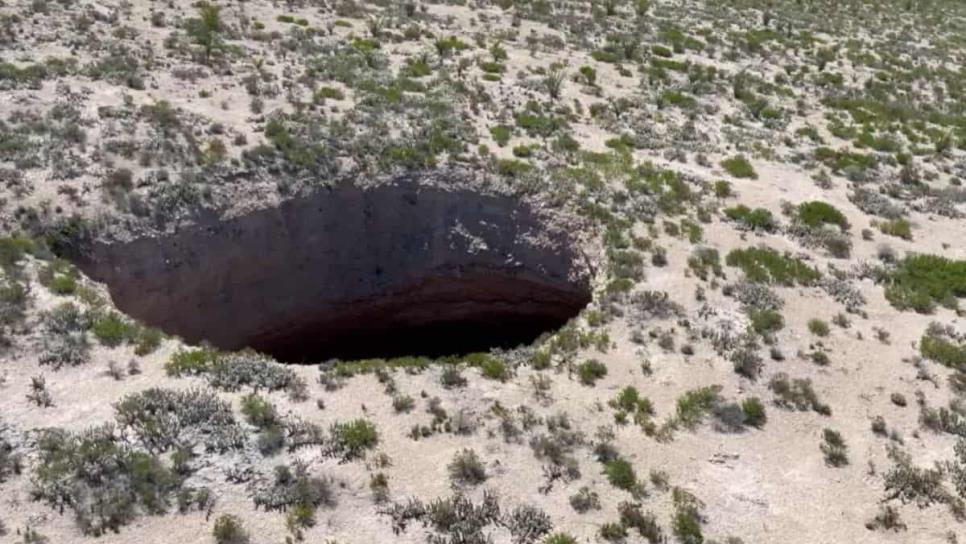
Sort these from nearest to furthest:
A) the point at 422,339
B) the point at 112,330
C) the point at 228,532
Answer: the point at 228,532 → the point at 112,330 → the point at 422,339

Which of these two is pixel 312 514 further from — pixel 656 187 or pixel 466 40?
pixel 466 40

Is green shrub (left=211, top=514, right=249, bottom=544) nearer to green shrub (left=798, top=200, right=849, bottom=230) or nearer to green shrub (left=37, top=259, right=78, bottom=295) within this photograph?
green shrub (left=37, top=259, right=78, bottom=295)

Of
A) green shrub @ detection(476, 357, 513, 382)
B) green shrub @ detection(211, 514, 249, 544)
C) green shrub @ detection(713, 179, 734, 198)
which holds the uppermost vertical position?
green shrub @ detection(211, 514, 249, 544)

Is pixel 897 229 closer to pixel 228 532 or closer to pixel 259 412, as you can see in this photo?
pixel 259 412

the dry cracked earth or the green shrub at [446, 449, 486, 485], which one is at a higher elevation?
the green shrub at [446, 449, 486, 485]

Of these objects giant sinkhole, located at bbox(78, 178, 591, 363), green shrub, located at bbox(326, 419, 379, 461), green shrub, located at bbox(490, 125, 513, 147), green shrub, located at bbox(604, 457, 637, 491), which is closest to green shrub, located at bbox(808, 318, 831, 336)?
giant sinkhole, located at bbox(78, 178, 591, 363)

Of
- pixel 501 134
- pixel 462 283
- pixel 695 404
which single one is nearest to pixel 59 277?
→ pixel 462 283
